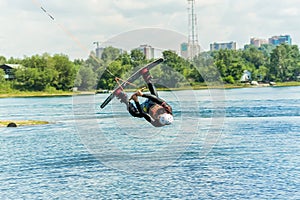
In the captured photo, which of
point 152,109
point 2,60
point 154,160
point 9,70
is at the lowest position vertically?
point 154,160

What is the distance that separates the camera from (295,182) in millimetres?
29688

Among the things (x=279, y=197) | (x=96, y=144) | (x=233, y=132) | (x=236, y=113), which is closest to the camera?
(x=279, y=197)

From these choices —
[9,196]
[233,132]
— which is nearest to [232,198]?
[9,196]

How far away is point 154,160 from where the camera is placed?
36812mm

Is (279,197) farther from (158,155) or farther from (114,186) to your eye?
(158,155)


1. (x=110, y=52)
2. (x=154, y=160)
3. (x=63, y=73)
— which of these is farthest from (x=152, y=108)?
(x=63, y=73)

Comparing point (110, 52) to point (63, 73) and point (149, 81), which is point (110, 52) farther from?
point (63, 73)

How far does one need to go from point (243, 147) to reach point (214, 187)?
12322 millimetres

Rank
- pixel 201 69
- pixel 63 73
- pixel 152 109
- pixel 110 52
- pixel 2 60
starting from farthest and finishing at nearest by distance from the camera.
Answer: pixel 2 60, pixel 63 73, pixel 201 69, pixel 110 52, pixel 152 109

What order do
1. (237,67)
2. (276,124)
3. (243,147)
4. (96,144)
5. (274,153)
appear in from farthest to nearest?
(237,67) < (276,124) < (96,144) < (243,147) < (274,153)

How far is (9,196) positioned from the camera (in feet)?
94.9

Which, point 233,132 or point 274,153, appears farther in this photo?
point 233,132

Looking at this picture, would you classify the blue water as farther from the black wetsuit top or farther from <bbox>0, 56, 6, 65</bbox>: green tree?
<bbox>0, 56, 6, 65</bbox>: green tree

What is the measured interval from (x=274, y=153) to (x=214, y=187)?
10.0 meters
